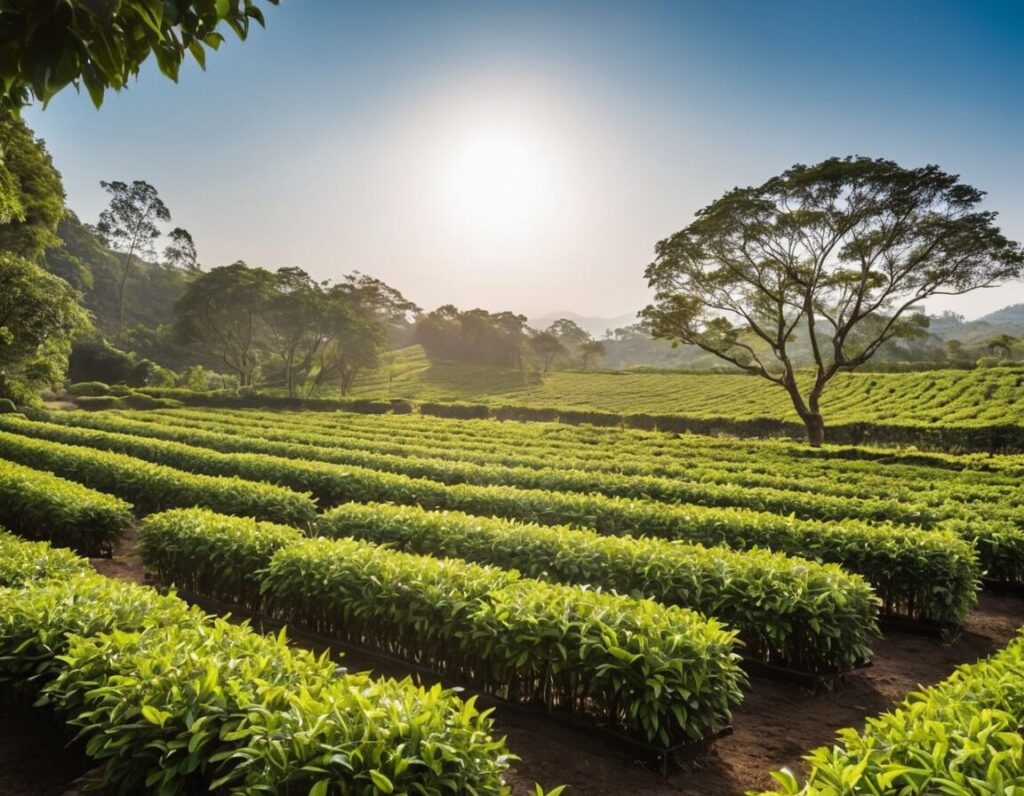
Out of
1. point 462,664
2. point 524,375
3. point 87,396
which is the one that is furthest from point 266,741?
point 524,375

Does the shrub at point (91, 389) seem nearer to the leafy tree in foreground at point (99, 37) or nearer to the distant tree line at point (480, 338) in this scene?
the distant tree line at point (480, 338)

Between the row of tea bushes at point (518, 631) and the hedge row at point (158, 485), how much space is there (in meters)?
3.45

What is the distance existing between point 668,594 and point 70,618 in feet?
18.5

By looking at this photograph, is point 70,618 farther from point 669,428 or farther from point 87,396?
point 87,396

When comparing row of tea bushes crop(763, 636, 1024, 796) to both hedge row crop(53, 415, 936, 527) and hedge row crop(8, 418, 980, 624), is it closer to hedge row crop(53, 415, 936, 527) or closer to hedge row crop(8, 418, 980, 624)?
hedge row crop(8, 418, 980, 624)

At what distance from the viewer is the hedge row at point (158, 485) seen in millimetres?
11070

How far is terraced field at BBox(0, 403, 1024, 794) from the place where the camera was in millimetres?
2973

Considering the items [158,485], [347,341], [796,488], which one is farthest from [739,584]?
[347,341]

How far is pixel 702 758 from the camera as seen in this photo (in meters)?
→ 4.74

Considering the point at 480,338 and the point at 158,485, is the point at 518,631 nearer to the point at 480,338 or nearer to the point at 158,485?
the point at 158,485

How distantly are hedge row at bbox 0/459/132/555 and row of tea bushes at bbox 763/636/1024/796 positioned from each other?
11.4 metres

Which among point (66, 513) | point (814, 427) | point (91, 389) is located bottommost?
point (66, 513)

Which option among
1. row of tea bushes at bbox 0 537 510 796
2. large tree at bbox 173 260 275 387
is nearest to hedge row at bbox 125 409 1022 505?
row of tea bushes at bbox 0 537 510 796

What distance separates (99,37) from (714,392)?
2464 inches
